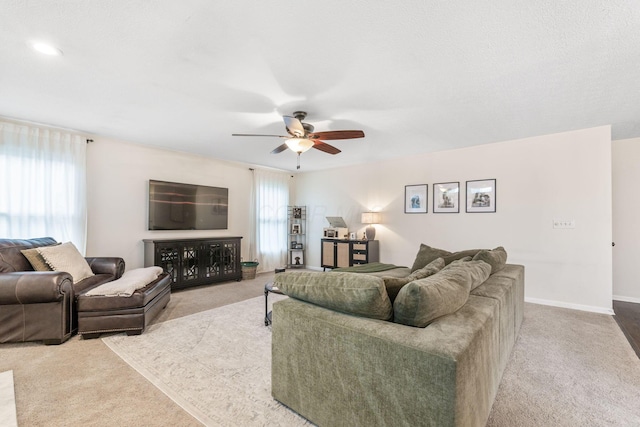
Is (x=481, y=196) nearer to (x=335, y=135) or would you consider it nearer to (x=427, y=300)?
(x=335, y=135)

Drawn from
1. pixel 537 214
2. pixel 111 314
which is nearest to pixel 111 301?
pixel 111 314

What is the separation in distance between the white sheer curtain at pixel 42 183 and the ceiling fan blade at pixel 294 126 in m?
3.24

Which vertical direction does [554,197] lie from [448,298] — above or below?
above

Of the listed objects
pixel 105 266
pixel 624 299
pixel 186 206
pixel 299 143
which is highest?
pixel 299 143

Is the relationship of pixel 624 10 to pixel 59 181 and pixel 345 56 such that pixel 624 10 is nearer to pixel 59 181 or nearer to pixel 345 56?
pixel 345 56

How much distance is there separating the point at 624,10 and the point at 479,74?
832mm

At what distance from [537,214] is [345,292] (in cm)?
397

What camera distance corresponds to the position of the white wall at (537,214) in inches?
143

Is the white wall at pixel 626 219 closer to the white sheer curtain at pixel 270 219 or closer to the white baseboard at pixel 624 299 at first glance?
the white baseboard at pixel 624 299

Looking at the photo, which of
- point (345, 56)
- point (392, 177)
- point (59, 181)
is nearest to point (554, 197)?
point (392, 177)

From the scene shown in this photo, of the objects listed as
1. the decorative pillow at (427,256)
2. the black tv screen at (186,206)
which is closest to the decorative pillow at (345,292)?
the decorative pillow at (427,256)

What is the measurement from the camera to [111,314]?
2691mm

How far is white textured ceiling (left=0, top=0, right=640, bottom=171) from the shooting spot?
1684 mm

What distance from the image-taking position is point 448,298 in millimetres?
1392
